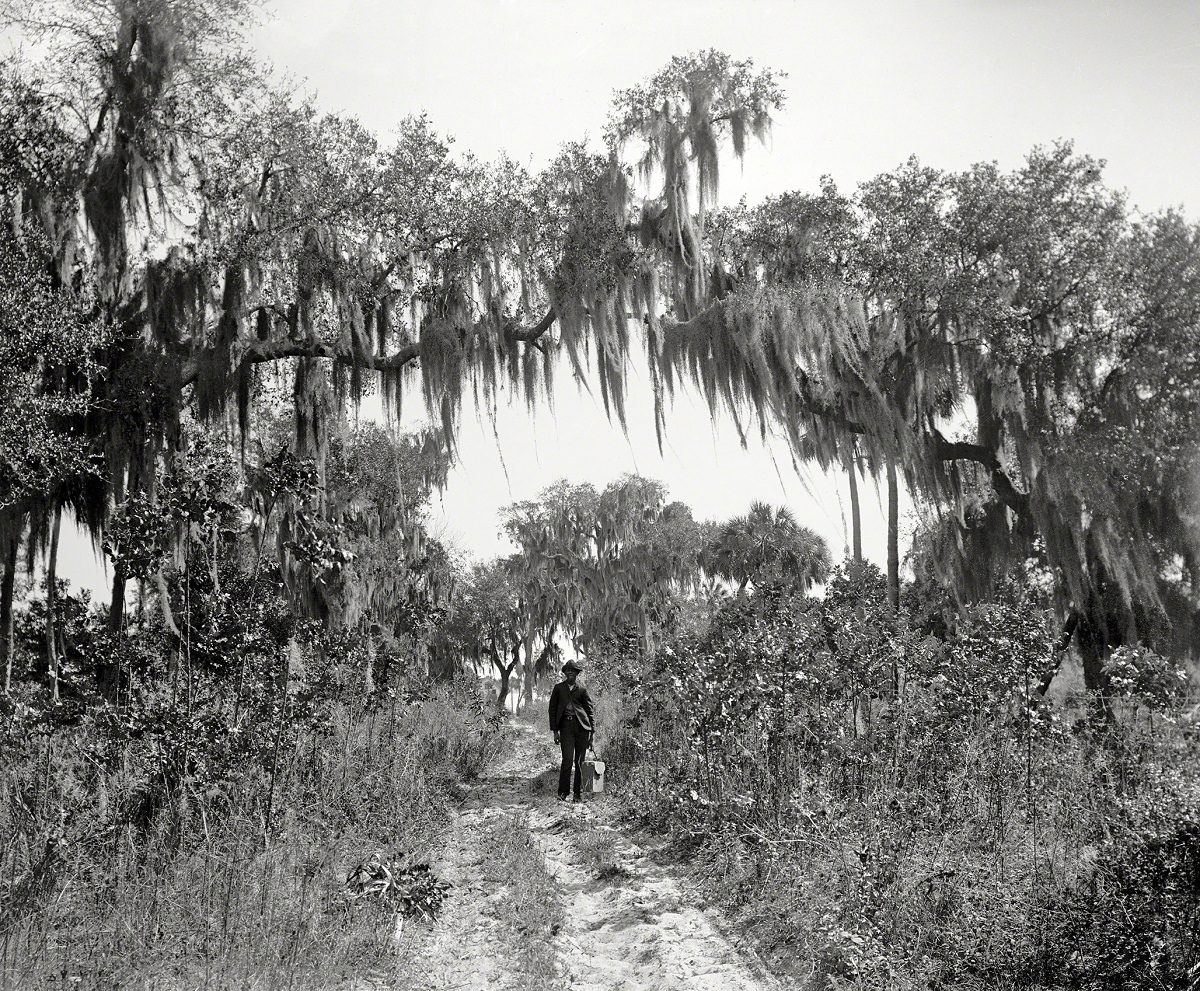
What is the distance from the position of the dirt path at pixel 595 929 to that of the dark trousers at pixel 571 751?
4.64 feet

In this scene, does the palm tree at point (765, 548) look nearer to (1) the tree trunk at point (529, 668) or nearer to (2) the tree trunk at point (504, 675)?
(1) the tree trunk at point (529, 668)

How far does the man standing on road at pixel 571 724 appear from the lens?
951 centimetres

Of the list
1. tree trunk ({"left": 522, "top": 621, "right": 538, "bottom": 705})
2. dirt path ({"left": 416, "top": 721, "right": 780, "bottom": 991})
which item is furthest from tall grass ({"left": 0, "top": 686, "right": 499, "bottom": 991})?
tree trunk ({"left": 522, "top": 621, "right": 538, "bottom": 705})

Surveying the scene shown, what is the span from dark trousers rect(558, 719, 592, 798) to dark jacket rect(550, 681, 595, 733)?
0.24 ft

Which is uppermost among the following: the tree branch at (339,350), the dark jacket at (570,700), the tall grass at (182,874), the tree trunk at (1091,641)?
the tree branch at (339,350)

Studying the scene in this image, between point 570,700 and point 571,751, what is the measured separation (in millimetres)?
542

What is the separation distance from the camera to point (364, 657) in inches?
372

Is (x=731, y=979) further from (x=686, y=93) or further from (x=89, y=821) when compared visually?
(x=686, y=93)

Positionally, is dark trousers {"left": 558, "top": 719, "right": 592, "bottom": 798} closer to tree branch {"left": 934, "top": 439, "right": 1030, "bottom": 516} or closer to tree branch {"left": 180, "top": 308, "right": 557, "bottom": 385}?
tree branch {"left": 180, "top": 308, "right": 557, "bottom": 385}

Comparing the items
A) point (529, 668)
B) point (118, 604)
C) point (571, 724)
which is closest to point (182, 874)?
point (118, 604)

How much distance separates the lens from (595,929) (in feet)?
17.3

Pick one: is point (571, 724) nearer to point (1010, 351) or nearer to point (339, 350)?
point (339, 350)

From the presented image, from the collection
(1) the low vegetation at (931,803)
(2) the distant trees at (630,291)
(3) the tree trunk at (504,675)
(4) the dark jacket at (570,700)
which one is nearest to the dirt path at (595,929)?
(1) the low vegetation at (931,803)

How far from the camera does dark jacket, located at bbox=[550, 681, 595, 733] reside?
9711 mm
